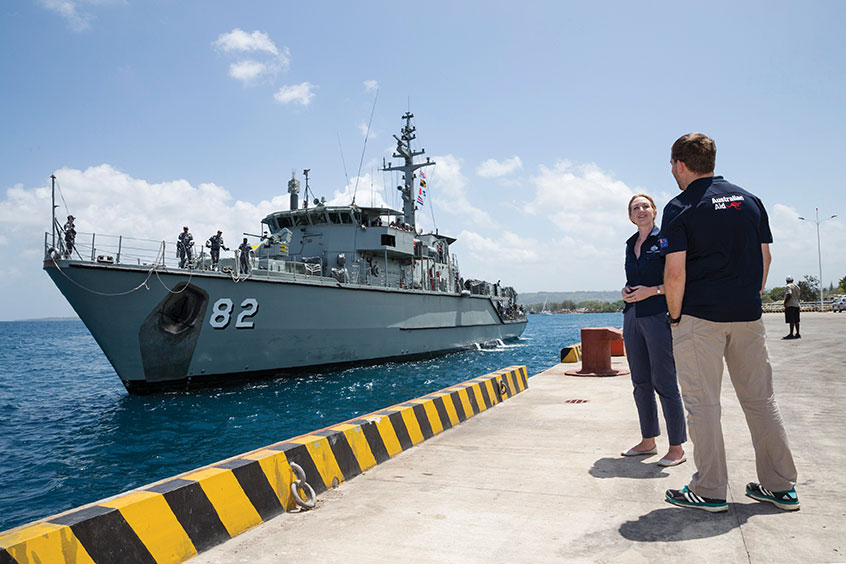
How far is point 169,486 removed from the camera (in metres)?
2.51

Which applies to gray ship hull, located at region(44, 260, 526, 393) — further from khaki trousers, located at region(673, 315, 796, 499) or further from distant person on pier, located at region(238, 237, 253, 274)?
khaki trousers, located at region(673, 315, 796, 499)

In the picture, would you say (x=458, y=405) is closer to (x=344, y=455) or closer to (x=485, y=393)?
(x=485, y=393)

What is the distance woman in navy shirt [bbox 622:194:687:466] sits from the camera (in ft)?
11.5

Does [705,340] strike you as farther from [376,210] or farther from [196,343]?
[376,210]

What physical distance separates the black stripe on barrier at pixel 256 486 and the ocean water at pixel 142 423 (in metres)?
4.01

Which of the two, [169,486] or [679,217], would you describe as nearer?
[169,486]

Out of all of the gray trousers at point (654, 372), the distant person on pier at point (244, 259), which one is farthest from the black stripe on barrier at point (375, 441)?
the distant person on pier at point (244, 259)

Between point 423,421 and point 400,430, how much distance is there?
0.39 meters

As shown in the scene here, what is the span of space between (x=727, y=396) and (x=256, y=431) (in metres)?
6.81

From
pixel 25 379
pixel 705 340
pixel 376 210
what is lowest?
pixel 25 379

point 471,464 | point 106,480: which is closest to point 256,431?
point 106,480

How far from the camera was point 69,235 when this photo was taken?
11617mm

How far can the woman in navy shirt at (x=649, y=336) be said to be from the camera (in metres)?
3.50

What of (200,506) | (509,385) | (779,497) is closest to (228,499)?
(200,506)
